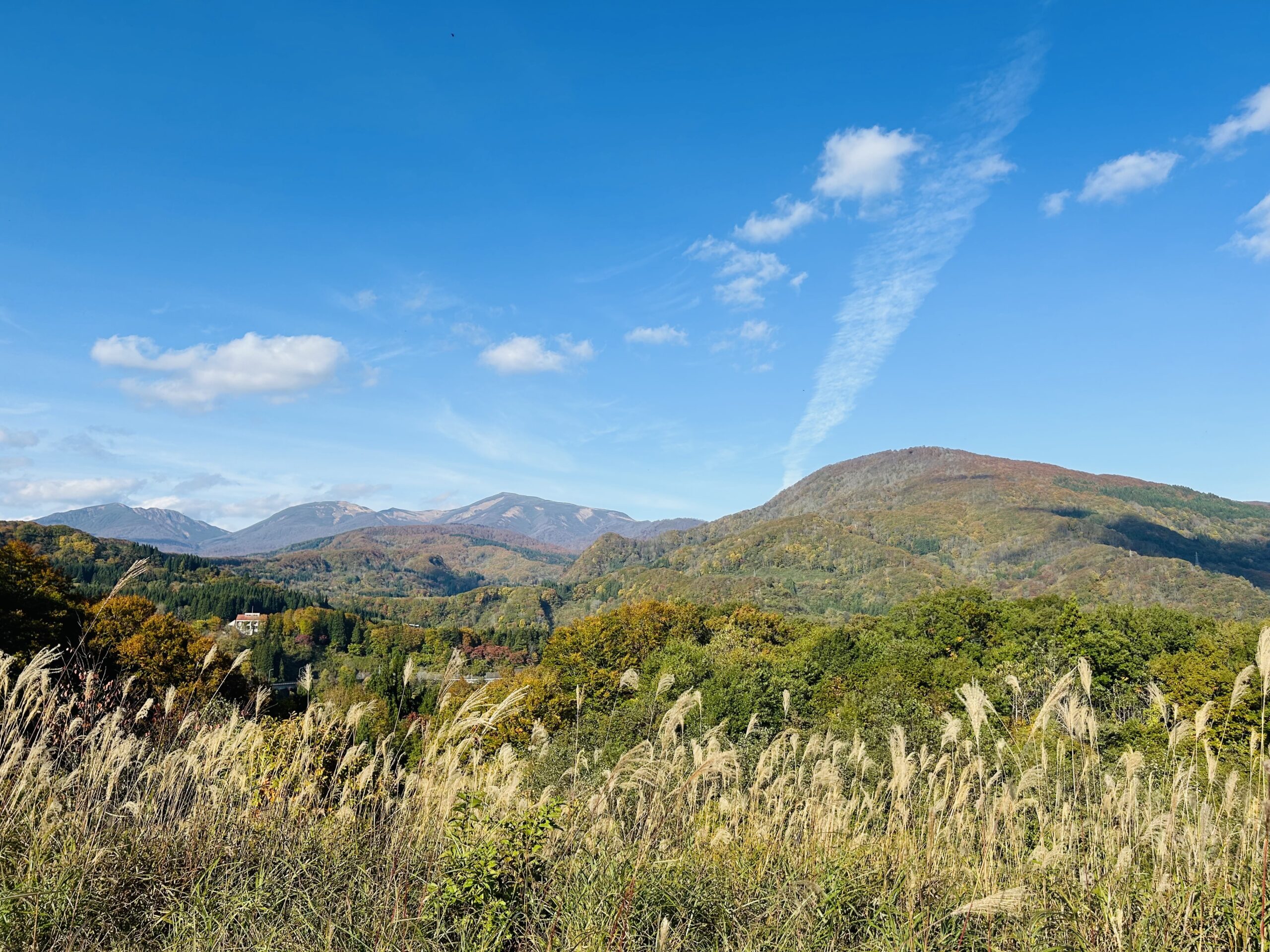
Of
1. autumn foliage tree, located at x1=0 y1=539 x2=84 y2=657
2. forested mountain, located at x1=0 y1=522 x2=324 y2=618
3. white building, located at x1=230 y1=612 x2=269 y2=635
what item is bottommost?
white building, located at x1=230 y1=612 x2=269 y2=635

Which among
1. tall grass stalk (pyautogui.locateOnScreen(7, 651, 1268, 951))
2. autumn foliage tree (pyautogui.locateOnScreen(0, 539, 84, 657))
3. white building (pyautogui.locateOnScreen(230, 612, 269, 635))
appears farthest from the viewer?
white building (pyautogui.locateOnScreen(230, 612, 269, 635))

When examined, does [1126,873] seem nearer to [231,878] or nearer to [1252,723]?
[231,878]

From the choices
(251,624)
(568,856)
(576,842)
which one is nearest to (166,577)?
(251,624)

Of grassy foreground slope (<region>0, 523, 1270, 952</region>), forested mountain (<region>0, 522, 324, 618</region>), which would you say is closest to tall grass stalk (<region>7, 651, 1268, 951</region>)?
grassy foreground slope (<region>0, 523, 1270, 952</region>)

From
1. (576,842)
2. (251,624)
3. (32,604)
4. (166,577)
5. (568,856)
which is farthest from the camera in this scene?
(166,577)

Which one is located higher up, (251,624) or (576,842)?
(576,842)

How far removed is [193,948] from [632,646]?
58.1m

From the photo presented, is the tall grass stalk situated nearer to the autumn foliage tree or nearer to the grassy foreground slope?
the grassy foreground slope

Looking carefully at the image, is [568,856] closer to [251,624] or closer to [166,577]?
[251,624]

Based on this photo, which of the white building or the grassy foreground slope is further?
the white building

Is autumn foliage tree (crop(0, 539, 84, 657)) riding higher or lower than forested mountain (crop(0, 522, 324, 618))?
higher

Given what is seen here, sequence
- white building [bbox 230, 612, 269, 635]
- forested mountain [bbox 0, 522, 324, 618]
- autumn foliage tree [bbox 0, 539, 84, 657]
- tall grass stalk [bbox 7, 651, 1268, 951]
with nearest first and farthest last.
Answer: tall grass stalk [bbox 7, 651, 1268, 951]
autumn foliage tree [bbox 0, 539, 84, 657]
white building [bbox 230, 612, 269, 635]
forested mountain [bbox 0, 522, 324, 618]

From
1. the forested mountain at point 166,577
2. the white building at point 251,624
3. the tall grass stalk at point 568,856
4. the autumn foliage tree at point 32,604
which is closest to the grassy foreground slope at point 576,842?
the tall grass stalk at point 568,856

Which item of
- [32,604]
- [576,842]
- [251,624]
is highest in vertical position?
[576,842]
